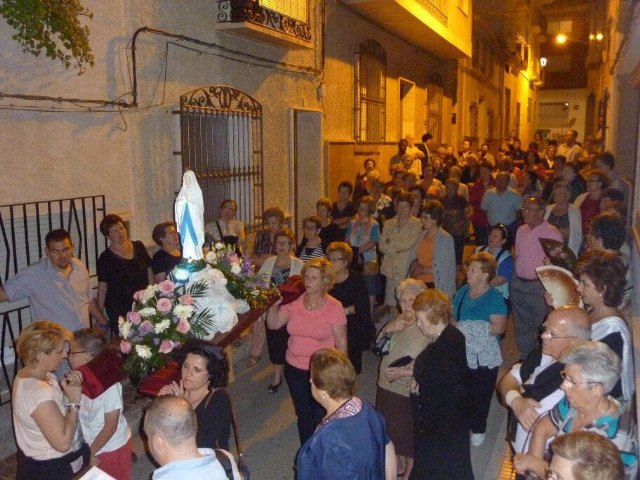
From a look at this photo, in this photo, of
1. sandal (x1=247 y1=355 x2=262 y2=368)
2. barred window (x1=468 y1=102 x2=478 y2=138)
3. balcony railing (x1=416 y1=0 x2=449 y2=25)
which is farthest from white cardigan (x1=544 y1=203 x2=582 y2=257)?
barred window (x1=468 y1=102 x2=478 y2=138)

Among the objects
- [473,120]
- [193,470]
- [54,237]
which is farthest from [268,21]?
[473,120]

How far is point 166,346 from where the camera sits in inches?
145

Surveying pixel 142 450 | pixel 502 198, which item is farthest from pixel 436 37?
pixel 142 450

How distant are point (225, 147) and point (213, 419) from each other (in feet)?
19.8

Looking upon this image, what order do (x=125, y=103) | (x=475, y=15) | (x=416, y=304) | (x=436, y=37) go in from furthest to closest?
(x=475, y=15) → (x=436, y=37) → (x=125, y=103) → (x=416, y=304)

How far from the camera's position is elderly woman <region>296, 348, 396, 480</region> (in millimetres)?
3219

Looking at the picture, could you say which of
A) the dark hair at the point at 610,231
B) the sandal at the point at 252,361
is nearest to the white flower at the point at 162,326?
the dark hair at the point at 610,231

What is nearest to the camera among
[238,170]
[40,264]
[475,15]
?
[40,264]

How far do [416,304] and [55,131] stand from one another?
4.06 m

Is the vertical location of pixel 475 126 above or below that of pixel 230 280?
above

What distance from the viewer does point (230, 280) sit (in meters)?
4.30

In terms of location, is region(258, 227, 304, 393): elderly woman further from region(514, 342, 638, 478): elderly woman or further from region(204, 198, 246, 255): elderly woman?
region(514, 342, 638, 478): elderly woman

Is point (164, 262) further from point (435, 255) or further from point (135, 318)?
point (435, 255)

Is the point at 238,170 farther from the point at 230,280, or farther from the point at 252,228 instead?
the point at 230,280
